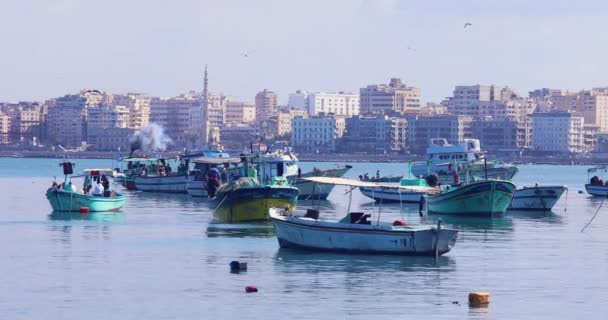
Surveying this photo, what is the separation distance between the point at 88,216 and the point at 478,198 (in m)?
15.5

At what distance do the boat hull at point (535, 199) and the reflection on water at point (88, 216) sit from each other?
18052mm

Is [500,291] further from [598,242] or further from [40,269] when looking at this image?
[598,242]

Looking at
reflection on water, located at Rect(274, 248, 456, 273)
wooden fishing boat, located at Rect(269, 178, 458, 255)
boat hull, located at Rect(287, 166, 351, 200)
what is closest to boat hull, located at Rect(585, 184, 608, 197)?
boat hull, located at Rect(287, 166, 351, 200)

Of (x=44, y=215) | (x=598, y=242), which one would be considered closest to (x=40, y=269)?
Answer: (x=598, y=242)

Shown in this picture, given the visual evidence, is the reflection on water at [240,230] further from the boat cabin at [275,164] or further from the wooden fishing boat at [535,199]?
the wooden fishing boat at [535,199]

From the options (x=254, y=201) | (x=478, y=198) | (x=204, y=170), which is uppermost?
(x=204, y=170)

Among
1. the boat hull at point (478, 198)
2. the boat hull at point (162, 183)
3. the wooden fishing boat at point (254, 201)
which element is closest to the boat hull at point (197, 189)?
the boat hull at point (162, 183)

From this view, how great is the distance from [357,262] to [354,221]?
1899 mm

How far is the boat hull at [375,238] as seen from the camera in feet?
148

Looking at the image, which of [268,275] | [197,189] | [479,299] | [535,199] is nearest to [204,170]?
[197,189]

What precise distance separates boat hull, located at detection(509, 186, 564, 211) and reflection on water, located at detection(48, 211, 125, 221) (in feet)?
59.2

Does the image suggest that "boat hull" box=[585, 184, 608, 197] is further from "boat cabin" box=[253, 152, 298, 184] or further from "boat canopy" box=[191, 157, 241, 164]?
"boat canopy" box=[191, 157, 241, 164]

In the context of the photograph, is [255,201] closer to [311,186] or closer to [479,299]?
[479,299]

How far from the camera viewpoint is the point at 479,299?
36375 millimetres
